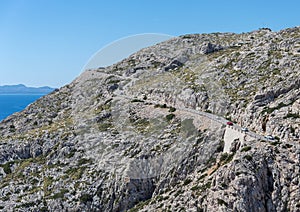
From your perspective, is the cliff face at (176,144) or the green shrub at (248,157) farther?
the green shrub at (248,157)

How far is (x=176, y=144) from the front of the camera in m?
68.2

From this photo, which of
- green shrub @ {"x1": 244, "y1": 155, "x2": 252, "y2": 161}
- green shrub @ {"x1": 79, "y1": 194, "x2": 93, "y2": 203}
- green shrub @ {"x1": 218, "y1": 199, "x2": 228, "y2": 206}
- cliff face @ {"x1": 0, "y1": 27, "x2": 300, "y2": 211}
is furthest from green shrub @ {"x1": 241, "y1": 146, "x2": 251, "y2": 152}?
green shrub @ {"x1": 79, "y1": 194, "x2": 93, "y2": 203}

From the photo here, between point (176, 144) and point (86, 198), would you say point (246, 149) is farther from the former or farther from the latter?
point (86, 198)

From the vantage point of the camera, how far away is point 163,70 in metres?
116

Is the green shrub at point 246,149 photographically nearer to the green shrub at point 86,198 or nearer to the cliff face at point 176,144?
the cliff face at point 176,144

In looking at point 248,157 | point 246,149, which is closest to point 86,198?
point 246,149

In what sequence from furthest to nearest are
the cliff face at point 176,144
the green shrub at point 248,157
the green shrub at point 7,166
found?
the green shrub at point 7,166
the green shrub at point 248,157
the cliff face at point 176,144

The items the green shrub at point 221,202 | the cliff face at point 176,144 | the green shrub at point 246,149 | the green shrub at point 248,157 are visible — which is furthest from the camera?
the green shrub at point 246,149

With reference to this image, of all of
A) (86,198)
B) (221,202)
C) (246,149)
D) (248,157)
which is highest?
(246,149)

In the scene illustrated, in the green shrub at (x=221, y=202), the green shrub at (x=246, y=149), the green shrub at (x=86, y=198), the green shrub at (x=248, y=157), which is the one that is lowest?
the green shrub at (x=86, y=198)

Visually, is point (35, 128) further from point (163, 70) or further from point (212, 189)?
point (212, 189)

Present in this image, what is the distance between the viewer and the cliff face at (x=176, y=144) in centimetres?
5106

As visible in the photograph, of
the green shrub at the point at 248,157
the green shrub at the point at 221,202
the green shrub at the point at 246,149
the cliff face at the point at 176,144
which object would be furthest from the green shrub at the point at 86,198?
the green shrub at the point at 248,157

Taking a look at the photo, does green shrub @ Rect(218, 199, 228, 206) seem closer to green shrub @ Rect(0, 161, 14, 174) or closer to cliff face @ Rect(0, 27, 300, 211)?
cliff face @ Rect(0, 27, 300, 211)
